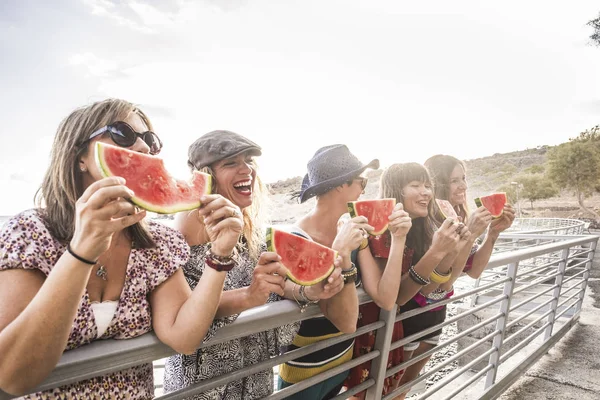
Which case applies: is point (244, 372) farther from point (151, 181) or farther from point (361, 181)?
point (361, 181)

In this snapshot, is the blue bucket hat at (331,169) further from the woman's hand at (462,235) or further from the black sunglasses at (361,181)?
Answer: the woman's hand at (462,235)

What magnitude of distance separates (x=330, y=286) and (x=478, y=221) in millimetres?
1481

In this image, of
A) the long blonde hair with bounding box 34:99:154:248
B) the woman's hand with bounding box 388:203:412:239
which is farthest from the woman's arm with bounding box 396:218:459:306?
the long blonde hair with bounding box 34:99:154:248

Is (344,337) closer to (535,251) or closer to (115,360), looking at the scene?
(115,360)

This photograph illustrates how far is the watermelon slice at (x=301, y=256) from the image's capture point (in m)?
1.76

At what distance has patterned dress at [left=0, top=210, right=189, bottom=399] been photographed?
112 centimetres

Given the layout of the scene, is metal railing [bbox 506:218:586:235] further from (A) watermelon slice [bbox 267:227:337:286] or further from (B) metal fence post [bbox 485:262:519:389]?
(A) watermelon slice [bbox 267:227:337:286]

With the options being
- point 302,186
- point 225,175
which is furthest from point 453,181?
point 225,175

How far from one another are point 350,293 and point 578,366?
409 cm

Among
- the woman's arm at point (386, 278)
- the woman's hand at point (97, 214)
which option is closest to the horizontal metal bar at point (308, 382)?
the woman's arm at point (386, 278)

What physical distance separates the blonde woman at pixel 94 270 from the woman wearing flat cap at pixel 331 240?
0.70m

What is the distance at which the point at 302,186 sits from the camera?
280 centimetres

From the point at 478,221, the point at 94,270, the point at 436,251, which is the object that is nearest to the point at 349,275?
the point at 436,251

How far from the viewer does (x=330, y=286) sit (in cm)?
173
